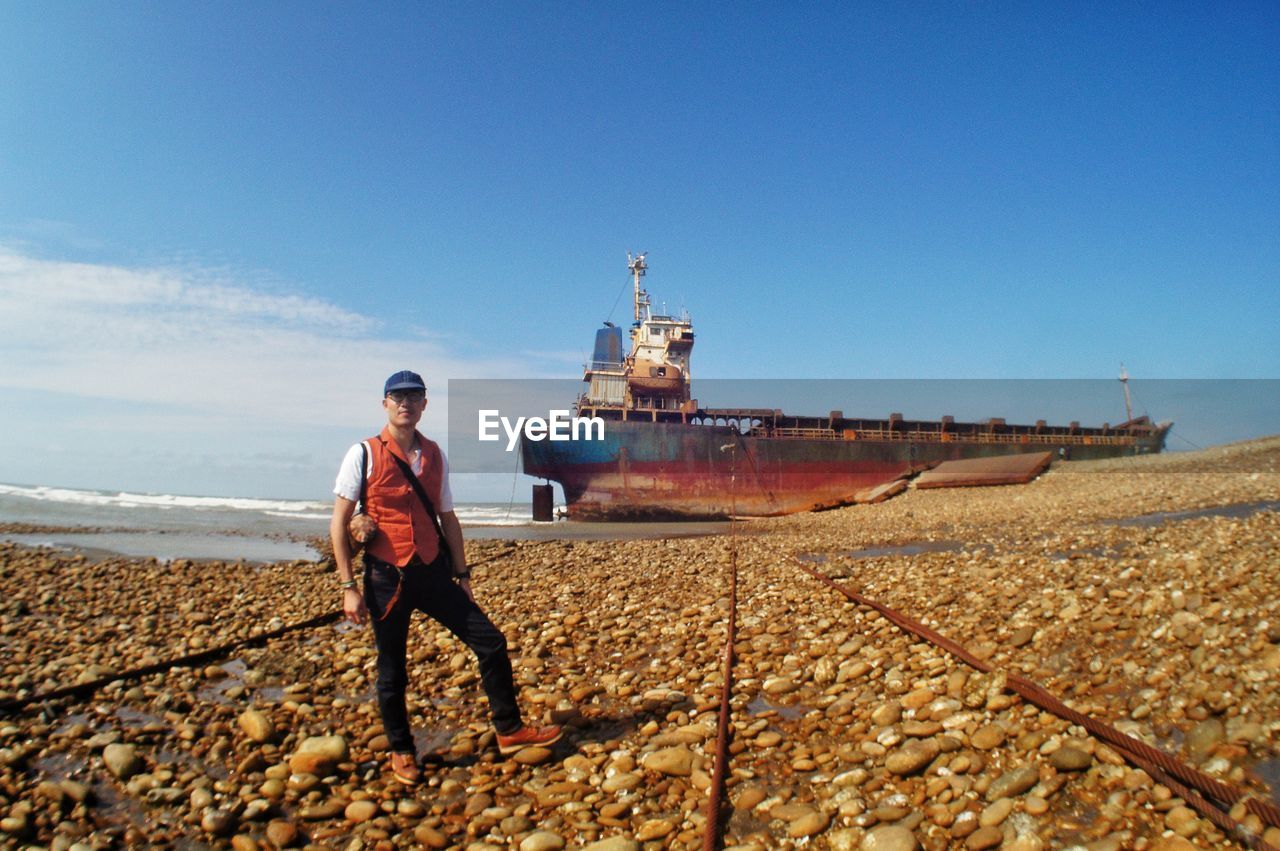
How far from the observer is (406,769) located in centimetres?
315

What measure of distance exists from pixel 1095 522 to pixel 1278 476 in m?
10.6

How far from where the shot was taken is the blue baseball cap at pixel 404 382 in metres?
3.23

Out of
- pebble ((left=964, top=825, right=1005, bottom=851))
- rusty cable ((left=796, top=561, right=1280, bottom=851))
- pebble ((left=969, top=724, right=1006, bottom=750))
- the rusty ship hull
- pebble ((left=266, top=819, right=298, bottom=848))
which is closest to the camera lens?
rusty cable ((left=796, top=561, right=1280, bottom=851))

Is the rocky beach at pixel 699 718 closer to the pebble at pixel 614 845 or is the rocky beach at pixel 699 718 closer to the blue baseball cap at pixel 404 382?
the pebble at pixel 614 845

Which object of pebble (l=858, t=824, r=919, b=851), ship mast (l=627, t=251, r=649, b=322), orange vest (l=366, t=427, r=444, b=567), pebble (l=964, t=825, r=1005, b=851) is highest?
ship mast (l=627, t=251, r=649, b=322)

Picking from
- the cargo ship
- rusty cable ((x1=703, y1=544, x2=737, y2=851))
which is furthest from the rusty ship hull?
rusty cable ((x1=703, y1=544, x2=737, y2=851))

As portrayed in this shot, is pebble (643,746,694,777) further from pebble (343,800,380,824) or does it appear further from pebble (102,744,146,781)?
pebble (102,744,146,781)


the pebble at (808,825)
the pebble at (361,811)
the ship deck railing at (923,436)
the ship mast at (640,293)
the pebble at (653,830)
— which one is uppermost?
the ship mast at (640,293)

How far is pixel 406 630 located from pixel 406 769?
669 mm

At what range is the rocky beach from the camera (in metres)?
2.51

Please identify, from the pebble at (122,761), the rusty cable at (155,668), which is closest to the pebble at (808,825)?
the pebble at (122,761)

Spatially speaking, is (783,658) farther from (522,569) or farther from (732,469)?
(732,469)

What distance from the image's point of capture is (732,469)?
1029 inches

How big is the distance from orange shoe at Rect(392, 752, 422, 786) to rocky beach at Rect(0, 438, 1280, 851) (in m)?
0.06
